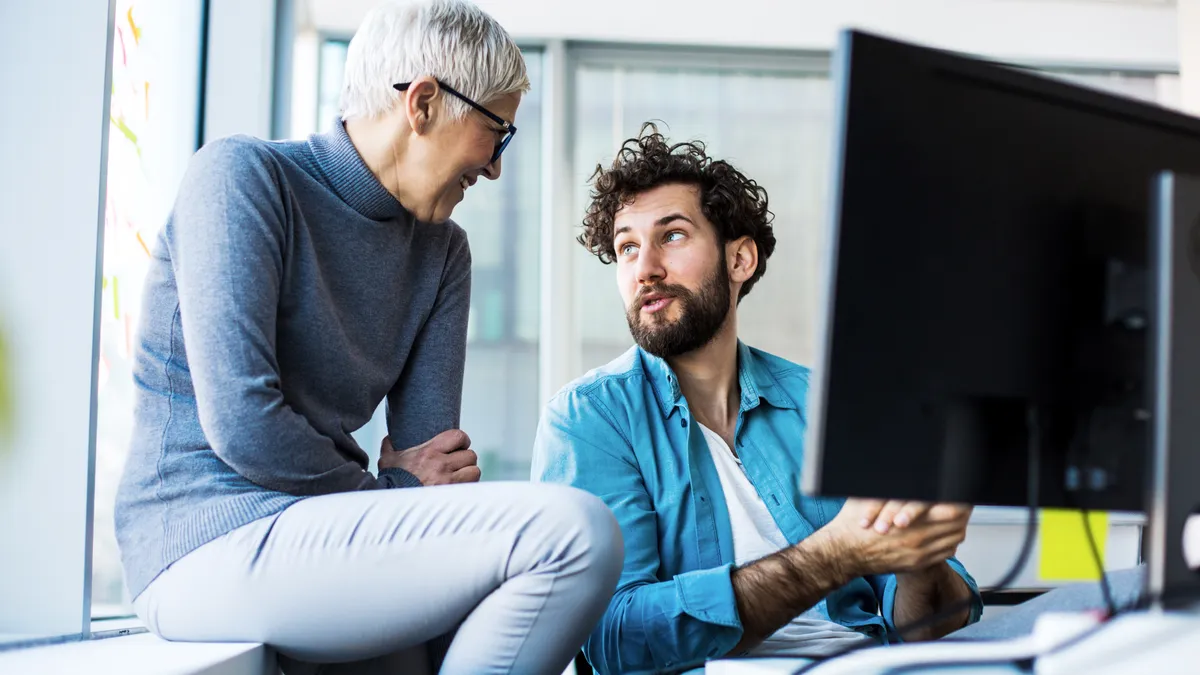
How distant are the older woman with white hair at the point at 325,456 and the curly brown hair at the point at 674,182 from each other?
0.70m

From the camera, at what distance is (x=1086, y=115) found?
32.5 inches

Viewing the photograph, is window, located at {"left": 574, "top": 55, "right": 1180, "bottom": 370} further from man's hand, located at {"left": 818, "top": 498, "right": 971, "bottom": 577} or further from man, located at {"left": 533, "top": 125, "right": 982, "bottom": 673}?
man's hand, located at {"left": 818, "top": 498, "right": 971, "bottom": 577}

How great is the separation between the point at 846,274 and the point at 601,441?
0.93m

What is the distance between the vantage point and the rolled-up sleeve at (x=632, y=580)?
1.31 m

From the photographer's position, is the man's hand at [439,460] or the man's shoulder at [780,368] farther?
the man's shoulder at [780,368]

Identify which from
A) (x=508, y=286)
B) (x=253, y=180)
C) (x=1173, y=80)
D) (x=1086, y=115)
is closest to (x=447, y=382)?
(x=253, y=180)

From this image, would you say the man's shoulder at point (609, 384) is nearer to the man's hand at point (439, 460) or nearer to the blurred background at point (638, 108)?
the man's hand at point (439, 460)

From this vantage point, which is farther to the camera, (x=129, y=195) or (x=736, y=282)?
(x=736, y=282)

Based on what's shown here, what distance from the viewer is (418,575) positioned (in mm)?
1060

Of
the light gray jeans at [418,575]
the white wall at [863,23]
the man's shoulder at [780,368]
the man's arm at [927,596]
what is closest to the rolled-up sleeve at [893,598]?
the man's arm at [927,596]

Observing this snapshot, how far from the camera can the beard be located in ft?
6.05

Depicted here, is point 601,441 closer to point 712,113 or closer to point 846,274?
point 846,274

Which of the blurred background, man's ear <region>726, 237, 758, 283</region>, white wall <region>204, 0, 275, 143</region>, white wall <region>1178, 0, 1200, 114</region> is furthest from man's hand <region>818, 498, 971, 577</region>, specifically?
the blurred background

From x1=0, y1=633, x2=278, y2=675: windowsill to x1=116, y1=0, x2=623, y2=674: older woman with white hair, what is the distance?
28 millimetres
